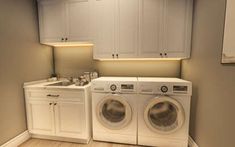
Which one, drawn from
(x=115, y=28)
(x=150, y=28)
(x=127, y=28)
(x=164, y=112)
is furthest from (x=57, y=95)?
(x=150, y=28)

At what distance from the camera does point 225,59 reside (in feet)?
3.92

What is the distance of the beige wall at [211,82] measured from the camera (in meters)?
1.19

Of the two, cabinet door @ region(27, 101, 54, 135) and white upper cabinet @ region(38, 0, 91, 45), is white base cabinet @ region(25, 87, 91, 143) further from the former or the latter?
white upper cabinet @ region(38, 0, 91, 45)

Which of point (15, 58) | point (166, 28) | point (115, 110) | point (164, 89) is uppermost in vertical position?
point (166, 28)

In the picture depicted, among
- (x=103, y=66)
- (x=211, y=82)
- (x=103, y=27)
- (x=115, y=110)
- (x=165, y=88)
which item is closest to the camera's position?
(x=211, y=82)

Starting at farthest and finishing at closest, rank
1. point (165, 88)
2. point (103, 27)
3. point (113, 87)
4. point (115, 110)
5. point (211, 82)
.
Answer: point (103, 27) < point (115, 110) < point (113, 87) < point (165, 88) < point (211, 82)

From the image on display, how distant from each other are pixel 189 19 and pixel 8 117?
2.93m

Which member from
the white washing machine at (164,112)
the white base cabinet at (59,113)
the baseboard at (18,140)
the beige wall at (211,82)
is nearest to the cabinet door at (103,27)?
the white base cabinet at (59,113)

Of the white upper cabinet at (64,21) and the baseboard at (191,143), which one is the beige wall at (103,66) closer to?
the white upper cabinet at (64,21)

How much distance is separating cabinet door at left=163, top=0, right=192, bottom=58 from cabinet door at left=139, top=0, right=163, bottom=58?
0.29 ft

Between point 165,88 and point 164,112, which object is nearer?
point 165,88

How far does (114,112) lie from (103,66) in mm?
959

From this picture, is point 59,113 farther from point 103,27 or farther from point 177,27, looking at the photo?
point 177,27

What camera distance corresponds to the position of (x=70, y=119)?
1.93 metres
